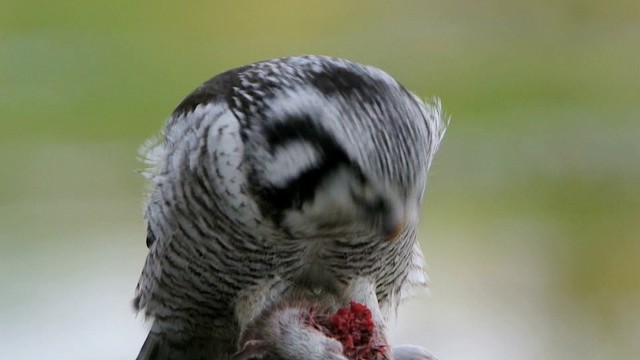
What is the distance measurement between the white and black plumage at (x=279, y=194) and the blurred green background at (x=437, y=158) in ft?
0.97

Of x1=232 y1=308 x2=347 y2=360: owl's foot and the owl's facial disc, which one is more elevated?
the owl's facial disc

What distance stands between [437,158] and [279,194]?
235cm

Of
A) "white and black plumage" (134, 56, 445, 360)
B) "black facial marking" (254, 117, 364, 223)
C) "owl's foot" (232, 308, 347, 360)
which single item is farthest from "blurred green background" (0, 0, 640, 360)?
"black facial marking" (254, 117, 364, 223)

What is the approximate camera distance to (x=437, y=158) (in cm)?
392

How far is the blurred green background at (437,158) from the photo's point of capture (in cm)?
314

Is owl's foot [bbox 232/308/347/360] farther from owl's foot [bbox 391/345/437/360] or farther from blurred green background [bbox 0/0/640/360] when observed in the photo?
blurred green background [bbox 0/0/640/360]

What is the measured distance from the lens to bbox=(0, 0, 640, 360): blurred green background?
3.14m

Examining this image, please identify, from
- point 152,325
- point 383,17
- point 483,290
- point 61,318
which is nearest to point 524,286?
point 483,290

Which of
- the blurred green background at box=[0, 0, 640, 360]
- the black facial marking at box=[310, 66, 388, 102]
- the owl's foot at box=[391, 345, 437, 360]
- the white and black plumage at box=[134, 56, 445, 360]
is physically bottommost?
the blurred green background at box=[0, 0, 640, 360]

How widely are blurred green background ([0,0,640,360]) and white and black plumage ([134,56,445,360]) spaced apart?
0.97 ft

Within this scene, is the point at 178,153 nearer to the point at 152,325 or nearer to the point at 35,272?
the point at 152,325

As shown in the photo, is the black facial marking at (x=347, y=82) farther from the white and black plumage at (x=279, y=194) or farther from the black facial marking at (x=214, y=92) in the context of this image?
the black facial marking at (x=214, y=92)

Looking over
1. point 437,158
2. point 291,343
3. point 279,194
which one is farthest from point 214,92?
point 437,158

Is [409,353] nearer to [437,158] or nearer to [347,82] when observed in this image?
[347,82]
